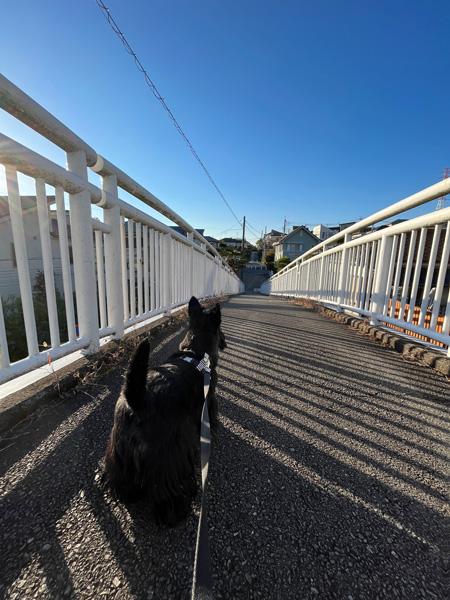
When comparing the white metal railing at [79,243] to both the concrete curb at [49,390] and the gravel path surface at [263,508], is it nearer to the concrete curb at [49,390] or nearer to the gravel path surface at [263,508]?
the concrete curb at [49,390]

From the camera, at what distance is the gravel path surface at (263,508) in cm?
69

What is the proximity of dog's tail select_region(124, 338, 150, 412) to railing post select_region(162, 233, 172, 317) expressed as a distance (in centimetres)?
267

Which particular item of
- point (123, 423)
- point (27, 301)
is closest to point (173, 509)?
point (123, 423)

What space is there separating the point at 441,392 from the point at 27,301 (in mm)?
2844

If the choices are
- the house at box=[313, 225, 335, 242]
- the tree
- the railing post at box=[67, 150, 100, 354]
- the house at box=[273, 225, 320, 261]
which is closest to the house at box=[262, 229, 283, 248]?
the house at box=[313, 225, 335, 242]

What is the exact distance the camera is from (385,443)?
1.29 m

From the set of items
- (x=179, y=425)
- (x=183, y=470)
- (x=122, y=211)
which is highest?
(x=122, y=211)

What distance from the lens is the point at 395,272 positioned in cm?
277

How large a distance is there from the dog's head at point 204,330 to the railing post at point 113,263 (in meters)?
0.94

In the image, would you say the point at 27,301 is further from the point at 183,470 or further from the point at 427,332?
the point at 427,332

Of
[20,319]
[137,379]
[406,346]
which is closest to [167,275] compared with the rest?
[137,379]

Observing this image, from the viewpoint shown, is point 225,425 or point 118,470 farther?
point 225,425

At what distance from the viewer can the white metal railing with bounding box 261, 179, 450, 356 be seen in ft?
6.79

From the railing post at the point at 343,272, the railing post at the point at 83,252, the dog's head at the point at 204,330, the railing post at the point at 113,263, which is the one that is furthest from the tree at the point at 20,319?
the railing post at the point at 343,272
